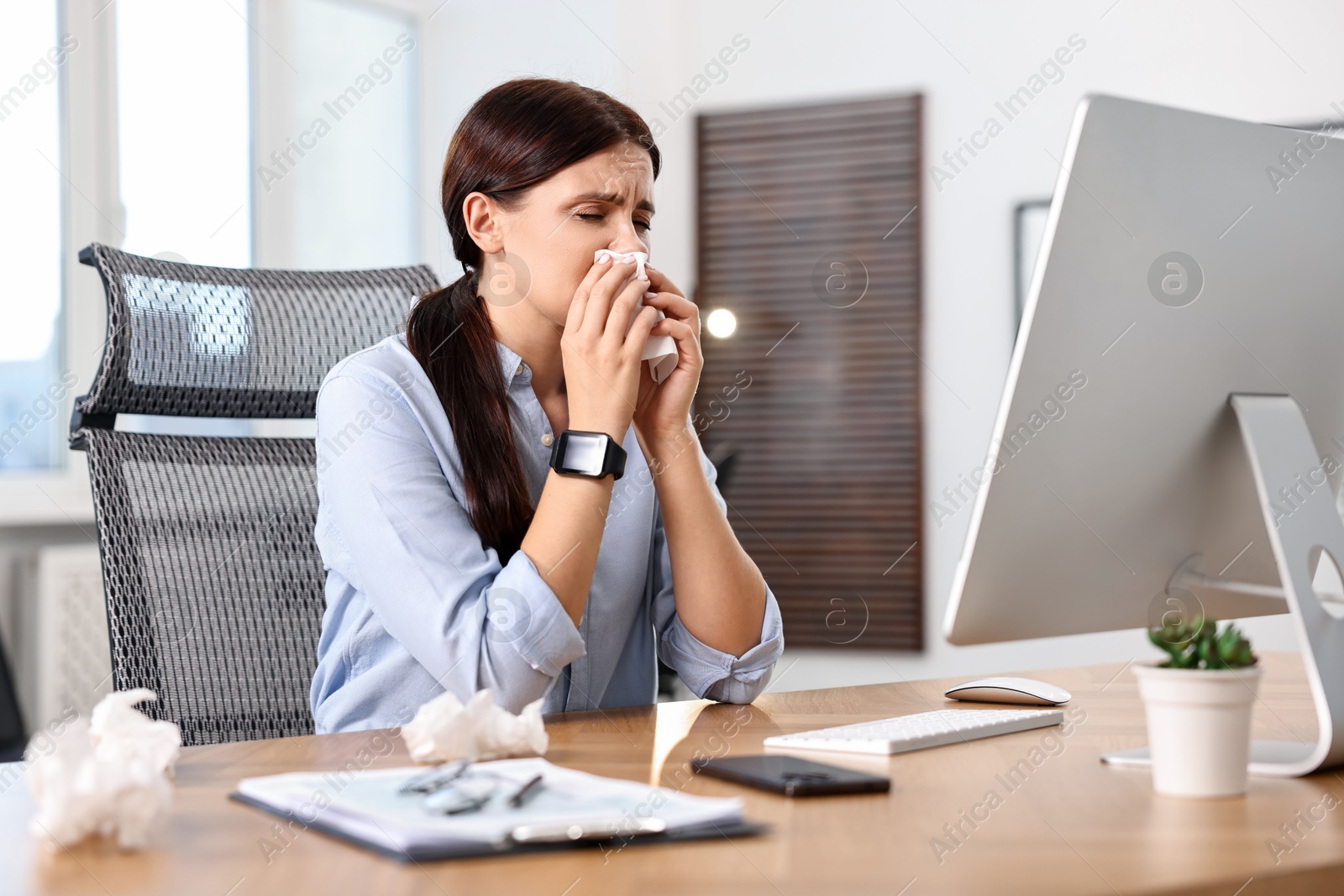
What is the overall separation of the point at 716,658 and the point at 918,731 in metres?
0.33

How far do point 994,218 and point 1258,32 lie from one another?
0.83m

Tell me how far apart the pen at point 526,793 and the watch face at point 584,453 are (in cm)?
45

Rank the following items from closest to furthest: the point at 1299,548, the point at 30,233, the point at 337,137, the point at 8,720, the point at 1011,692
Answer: the point at 1299,548 < the point at 1011,692 < the point at 8,720 < the point at 30,233 < the point at 337,137

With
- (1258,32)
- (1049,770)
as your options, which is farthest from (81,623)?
(1258,32)

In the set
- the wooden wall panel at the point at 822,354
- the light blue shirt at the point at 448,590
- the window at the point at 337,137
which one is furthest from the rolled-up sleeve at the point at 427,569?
the wooden wall panel at the point at 822,354

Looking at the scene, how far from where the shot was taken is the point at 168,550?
51.3 inches

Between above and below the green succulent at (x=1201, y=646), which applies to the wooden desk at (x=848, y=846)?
below

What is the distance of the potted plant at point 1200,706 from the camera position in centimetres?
77

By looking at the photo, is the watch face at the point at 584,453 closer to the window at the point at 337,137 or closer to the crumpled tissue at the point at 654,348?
the crumpled tissue at the point at 654,348

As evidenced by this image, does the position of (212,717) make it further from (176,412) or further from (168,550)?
(176,412)

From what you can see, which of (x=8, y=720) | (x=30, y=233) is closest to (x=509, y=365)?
(x=8, y=720)

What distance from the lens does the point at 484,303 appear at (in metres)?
1.40

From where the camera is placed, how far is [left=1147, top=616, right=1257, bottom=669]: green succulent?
30.2 inches

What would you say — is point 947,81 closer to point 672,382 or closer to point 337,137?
point 337,137
